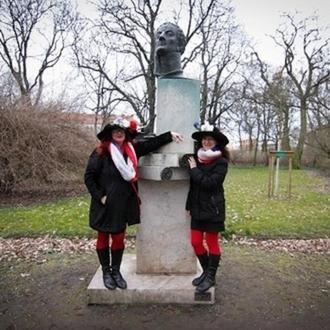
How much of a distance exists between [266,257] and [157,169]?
2576 millimetres

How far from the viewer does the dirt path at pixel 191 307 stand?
3.60 meters

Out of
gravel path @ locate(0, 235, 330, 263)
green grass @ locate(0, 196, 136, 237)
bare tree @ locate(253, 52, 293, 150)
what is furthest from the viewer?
bare tree @ locate(253, 52, 293, 150)

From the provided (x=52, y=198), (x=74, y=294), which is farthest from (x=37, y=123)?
(x=74, y=294)

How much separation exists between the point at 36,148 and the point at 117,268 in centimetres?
813

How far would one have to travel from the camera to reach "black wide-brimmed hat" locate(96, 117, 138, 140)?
3850 millimetres

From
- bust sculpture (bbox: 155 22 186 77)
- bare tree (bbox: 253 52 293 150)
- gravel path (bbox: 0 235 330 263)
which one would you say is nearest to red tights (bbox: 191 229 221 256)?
bust sculpture (bbox: 155 22 186 77)

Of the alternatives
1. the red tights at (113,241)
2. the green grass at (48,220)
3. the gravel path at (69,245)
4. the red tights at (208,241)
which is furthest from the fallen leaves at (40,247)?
the red tights at (208,241)

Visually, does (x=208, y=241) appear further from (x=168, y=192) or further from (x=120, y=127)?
(x=120, y=127)

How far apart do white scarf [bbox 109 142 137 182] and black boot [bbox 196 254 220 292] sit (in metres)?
1.16

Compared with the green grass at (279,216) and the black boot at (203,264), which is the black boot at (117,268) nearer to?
the black boot at (203,264)

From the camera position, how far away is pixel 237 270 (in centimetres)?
507

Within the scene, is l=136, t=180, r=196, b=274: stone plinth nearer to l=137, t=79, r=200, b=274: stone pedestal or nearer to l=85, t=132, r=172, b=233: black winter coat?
l=137, t=79, r=200, b=274: stone pedestal

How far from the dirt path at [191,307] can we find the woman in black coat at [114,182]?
18.6 inches

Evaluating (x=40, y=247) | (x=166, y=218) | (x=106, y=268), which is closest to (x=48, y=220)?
(x=40, y=247)
